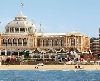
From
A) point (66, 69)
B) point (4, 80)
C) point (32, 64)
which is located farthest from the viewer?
point (32, 64)

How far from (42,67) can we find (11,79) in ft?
183

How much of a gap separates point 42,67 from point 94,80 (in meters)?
56.6

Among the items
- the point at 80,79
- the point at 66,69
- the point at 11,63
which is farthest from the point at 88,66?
the point at 80,79

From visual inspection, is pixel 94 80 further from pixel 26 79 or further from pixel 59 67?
pixel 59 67

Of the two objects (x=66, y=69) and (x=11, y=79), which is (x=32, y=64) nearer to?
(x=66, y=69)

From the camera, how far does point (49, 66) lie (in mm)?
172500

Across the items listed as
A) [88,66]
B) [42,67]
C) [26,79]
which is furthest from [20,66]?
[26,79]

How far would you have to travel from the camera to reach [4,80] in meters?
111

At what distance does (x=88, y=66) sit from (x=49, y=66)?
463 inches

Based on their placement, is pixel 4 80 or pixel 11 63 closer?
pixel 4 80

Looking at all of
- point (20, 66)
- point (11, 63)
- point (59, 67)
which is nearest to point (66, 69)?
point (59, 67)

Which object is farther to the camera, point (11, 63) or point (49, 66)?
point (11, 63)

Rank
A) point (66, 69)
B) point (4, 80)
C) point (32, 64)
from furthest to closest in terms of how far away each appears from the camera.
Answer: point (32, 64) < point (66, 69) < point (4, 80)

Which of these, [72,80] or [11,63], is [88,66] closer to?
[11,63]
